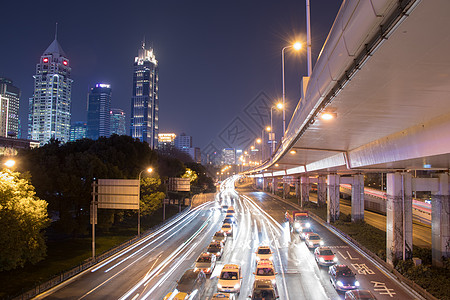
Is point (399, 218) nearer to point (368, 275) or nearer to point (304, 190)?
point (368, 275)

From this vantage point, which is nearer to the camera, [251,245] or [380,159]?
[380,159]

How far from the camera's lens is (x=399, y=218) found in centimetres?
2533

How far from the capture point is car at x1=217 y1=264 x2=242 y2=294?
62.7ft

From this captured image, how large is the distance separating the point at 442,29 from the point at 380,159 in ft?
59.1

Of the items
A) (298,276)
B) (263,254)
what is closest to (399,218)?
(298,276)

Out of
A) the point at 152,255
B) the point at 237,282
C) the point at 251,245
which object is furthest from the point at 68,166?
the point at 237,282

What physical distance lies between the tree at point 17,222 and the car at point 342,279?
20.6m

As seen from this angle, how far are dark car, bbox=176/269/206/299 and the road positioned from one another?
1.64ft

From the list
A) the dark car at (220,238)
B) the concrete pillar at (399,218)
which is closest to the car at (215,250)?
the dark car at (220,238)

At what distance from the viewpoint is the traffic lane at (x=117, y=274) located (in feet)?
66.4

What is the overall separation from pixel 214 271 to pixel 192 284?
5159 mm

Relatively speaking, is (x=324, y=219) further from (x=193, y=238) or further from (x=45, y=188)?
(x=45, y=188)

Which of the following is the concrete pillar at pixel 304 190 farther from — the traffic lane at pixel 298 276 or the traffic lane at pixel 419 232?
the traffic lane at pixel 298 276

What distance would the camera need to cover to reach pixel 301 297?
18625mm
